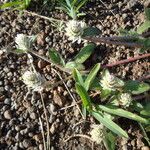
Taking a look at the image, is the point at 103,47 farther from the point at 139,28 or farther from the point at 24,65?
the point at 24,65

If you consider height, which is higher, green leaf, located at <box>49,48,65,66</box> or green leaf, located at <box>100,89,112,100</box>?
green leaf, located at <box>49,48,65,66</box>

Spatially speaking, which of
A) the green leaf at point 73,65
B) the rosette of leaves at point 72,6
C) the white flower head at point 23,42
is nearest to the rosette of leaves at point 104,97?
the green leaf at point 73,65

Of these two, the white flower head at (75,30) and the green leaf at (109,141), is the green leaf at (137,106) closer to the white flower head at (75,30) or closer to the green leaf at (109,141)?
the green leaf at (109,141)

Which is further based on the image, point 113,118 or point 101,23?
point 101,23

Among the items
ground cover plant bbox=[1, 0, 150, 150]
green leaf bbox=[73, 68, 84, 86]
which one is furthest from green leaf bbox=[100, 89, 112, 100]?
green leaf bbox=[73, 68, 84, 86]

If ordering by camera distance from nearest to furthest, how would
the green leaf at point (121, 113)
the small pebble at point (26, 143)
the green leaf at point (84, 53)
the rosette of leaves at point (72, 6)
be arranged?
the green leaf at point (121, 113)
the small pebble at point (26, 143)
the green leaf at point (84, 53)
the rosette of leaves at point (72, 6)

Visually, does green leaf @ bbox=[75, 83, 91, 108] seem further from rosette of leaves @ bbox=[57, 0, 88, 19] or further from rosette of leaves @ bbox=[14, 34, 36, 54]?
rosette of leaves @ bbox=[57, 0, 88, 19]

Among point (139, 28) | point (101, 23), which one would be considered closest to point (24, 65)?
point (101, 23)
